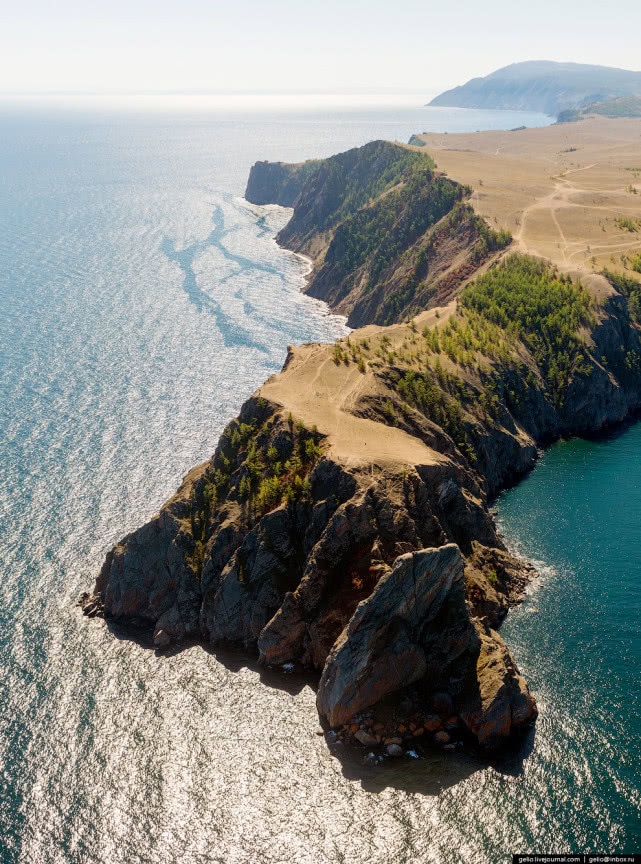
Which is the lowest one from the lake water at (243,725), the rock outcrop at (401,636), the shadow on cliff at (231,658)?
the shadow on cliff at (231,658)

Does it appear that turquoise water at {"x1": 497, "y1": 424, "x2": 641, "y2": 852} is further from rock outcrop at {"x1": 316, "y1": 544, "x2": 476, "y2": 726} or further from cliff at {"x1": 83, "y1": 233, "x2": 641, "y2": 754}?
rock outcrop at {"x1": 316, "y1": 544, "x2": 476, "y2": 726}

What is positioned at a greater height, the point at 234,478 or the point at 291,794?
the point at 234,478

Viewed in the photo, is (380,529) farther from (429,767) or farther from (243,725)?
(243,725)

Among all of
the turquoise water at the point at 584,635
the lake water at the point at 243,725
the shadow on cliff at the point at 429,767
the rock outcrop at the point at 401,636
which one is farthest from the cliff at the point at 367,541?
the lake water at the point at 243,725

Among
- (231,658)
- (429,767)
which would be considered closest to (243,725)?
(231,658)

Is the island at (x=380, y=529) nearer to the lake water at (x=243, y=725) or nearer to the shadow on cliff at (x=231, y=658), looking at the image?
the shadow on cliff at (x=231, y=658)

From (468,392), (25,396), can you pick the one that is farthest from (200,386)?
(468,392)

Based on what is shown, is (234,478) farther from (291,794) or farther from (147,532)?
(291,794)
